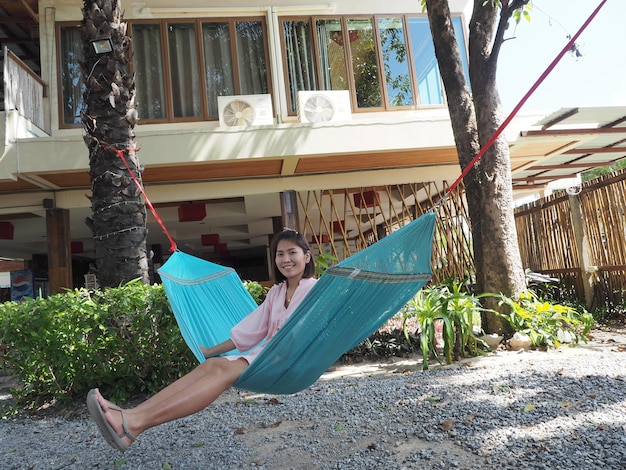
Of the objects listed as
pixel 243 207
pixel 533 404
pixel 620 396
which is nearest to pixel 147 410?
pixel 533 404

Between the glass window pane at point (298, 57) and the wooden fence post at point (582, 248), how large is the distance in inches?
117

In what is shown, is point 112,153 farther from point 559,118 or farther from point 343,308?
point 559,118

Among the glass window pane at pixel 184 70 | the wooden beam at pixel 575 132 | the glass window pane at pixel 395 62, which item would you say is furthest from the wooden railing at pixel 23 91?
the wooden beam at pixel 575 132

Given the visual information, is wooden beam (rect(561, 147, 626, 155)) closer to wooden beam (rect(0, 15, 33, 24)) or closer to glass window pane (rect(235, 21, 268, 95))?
glass window pane (rect(235, 21, 268, 95))

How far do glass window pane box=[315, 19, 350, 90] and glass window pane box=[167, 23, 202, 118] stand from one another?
140cm

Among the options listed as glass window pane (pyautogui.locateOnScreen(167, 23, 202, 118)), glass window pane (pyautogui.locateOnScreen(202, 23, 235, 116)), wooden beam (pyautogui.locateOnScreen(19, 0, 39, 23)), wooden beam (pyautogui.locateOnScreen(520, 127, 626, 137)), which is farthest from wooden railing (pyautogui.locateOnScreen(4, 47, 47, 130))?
wooden beam (pyautogui.locateOnScreen(520, 127, 626, 137))

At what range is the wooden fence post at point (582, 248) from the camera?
4816 millimetres

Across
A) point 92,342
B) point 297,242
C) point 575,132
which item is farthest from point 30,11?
point 575,132

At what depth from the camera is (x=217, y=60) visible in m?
5.82

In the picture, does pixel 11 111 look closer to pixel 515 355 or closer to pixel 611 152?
pixel 515 355

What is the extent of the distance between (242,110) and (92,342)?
10.0 ft

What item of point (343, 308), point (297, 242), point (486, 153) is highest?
point (486, 153)

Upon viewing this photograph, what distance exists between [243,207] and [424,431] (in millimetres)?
5110

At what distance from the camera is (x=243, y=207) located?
6.87m
